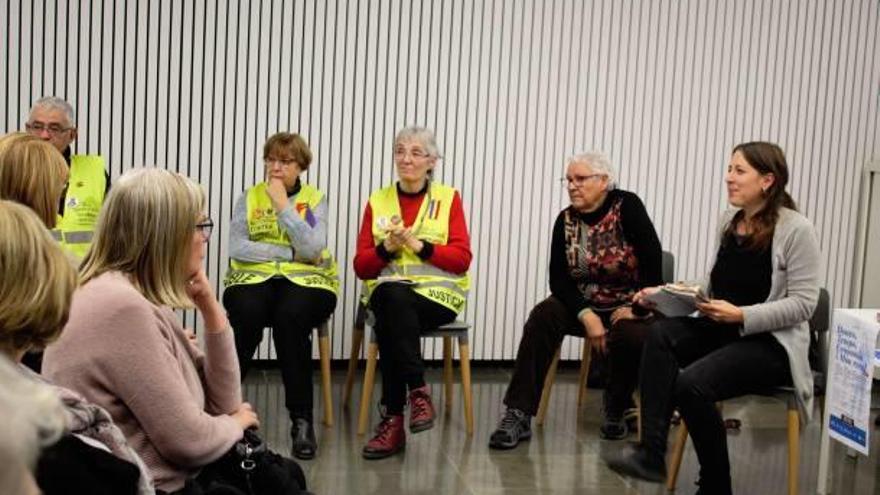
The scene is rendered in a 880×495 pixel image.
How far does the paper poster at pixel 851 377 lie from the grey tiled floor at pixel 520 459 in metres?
0.37

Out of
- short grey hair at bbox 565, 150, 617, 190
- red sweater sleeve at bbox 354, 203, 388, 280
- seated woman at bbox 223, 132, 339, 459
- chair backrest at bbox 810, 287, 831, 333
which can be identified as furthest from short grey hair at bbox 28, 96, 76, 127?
chair backrest at bbox 810, 287, 831, 333

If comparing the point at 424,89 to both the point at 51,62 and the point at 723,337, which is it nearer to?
the point at 51,62

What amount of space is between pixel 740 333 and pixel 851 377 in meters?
0.41

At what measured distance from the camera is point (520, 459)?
187 inches

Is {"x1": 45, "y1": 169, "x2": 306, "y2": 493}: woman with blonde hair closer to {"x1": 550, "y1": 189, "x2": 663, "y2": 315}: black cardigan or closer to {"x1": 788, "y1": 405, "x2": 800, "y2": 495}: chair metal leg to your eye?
{"x1": 788, "y1": 405, "x2": 800, "y2": 495}: chair metal leg

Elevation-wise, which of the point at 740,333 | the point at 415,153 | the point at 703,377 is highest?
the point at 415,153

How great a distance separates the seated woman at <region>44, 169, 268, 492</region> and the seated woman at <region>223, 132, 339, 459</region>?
2185 millimetres

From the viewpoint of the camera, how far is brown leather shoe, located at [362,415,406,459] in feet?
15.4

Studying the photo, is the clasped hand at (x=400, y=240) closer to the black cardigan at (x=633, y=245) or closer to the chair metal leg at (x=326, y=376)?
the chair metal leg at (x=326, y=376)

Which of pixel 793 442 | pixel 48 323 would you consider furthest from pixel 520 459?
pixel 48 323

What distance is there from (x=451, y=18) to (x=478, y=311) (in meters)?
1.55

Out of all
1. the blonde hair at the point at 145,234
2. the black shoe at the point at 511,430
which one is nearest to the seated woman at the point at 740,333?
the black shoe at the point at 511,430

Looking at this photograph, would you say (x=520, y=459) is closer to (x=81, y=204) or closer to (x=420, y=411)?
(x=420, y=411)

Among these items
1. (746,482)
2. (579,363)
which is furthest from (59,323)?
(579,363)
